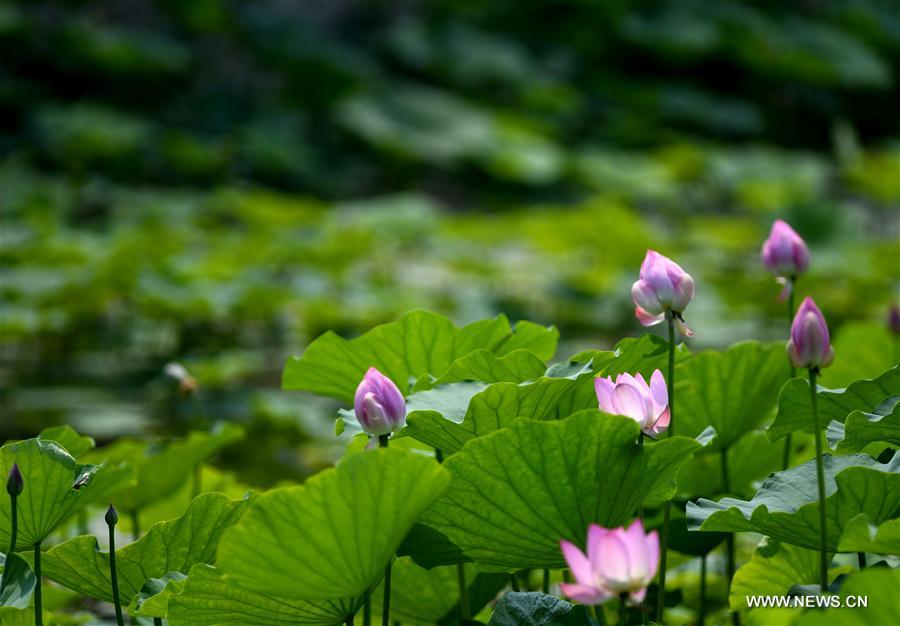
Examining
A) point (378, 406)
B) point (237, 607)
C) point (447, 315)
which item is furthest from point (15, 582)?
Answer: point (447, 315)

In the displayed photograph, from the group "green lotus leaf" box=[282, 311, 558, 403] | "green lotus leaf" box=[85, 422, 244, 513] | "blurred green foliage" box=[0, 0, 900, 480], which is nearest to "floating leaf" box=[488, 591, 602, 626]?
"green lotus leaf" box=[282, 311, 558, 403]

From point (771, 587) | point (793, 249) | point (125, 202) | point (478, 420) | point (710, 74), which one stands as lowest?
point (771, 587)

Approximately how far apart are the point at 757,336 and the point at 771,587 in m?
2.49

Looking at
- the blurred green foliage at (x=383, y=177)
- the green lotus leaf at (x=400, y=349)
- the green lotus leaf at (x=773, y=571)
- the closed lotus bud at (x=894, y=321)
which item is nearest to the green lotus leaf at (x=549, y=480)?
the green lotus leaf at (x=773, y=571)

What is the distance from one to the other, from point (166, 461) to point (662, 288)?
1.70 ft

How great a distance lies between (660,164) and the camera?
556cm

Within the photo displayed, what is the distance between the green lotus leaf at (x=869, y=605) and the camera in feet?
1.63

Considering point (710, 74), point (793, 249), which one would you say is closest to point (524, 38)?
point (710, 74)

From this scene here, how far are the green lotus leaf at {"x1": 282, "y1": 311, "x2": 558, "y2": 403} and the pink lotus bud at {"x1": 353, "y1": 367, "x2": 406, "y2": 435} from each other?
212 mm

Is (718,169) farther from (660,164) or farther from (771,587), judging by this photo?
(771,587)

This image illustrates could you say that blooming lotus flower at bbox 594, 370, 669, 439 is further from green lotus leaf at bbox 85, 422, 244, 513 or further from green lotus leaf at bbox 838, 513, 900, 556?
green lotus leaf at bbox 85, 422, 244, 513

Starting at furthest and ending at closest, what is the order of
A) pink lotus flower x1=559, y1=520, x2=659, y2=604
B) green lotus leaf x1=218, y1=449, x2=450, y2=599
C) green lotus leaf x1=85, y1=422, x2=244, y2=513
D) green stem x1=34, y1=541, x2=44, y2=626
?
green lotus leaf x1=85, y1=422, x2=244, y2=513 → green stem x1=34, y1=541, x2=44, y2=626 → green lotus leaf x1=218, y1=449, x2=450, y2=599 → pink lotus flower x1=559, y1=520, x2=659, y2=604

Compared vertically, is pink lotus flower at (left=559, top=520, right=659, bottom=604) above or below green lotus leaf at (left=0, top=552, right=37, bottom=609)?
above

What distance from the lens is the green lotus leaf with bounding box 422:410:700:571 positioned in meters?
0.63
